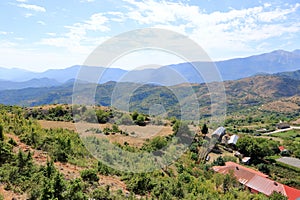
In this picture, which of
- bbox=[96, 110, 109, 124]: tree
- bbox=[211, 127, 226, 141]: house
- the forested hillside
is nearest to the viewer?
the forested hillside

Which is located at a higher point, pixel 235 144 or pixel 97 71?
pixel 97 71

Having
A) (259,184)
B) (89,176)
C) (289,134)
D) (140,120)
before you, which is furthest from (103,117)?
(289,134)

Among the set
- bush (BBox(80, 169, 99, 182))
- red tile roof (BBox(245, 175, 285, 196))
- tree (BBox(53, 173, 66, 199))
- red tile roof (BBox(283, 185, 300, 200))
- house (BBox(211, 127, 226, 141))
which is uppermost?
tree (BBox(53, 173, 66, 199))

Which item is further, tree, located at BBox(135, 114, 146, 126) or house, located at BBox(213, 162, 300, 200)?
tree, located at BBox(135, 114, 146, 126)

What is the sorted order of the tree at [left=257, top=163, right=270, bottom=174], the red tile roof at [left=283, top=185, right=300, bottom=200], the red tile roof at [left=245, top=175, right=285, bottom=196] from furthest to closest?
the tree at [left=257, top=163, right=270, bottom=174]
the red tile roof at [left=245, top=175, right=285, bottom=196]
the red tile roof at [left=283, top=185, right=300, bottom=200]

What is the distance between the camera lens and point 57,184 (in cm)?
707

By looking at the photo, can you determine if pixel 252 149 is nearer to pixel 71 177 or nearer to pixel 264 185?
pixel 264 185

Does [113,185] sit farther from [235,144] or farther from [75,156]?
[235,144]

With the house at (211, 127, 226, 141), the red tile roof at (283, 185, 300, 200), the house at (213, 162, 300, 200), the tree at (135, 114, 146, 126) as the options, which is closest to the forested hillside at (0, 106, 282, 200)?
the house at (213, 162, 300, 200)

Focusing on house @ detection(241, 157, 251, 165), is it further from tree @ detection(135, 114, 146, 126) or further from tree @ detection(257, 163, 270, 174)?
tree @ detection(135, 114, 146, 126)

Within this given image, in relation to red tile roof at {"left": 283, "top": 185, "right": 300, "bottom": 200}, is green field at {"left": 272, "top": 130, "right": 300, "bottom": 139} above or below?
below

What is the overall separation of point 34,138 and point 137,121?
11.3 meters

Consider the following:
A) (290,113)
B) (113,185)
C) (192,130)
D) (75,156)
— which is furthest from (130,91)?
(290,113)

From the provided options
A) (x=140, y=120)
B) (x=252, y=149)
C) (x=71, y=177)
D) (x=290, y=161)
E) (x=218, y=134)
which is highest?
(x=140, y=120)
